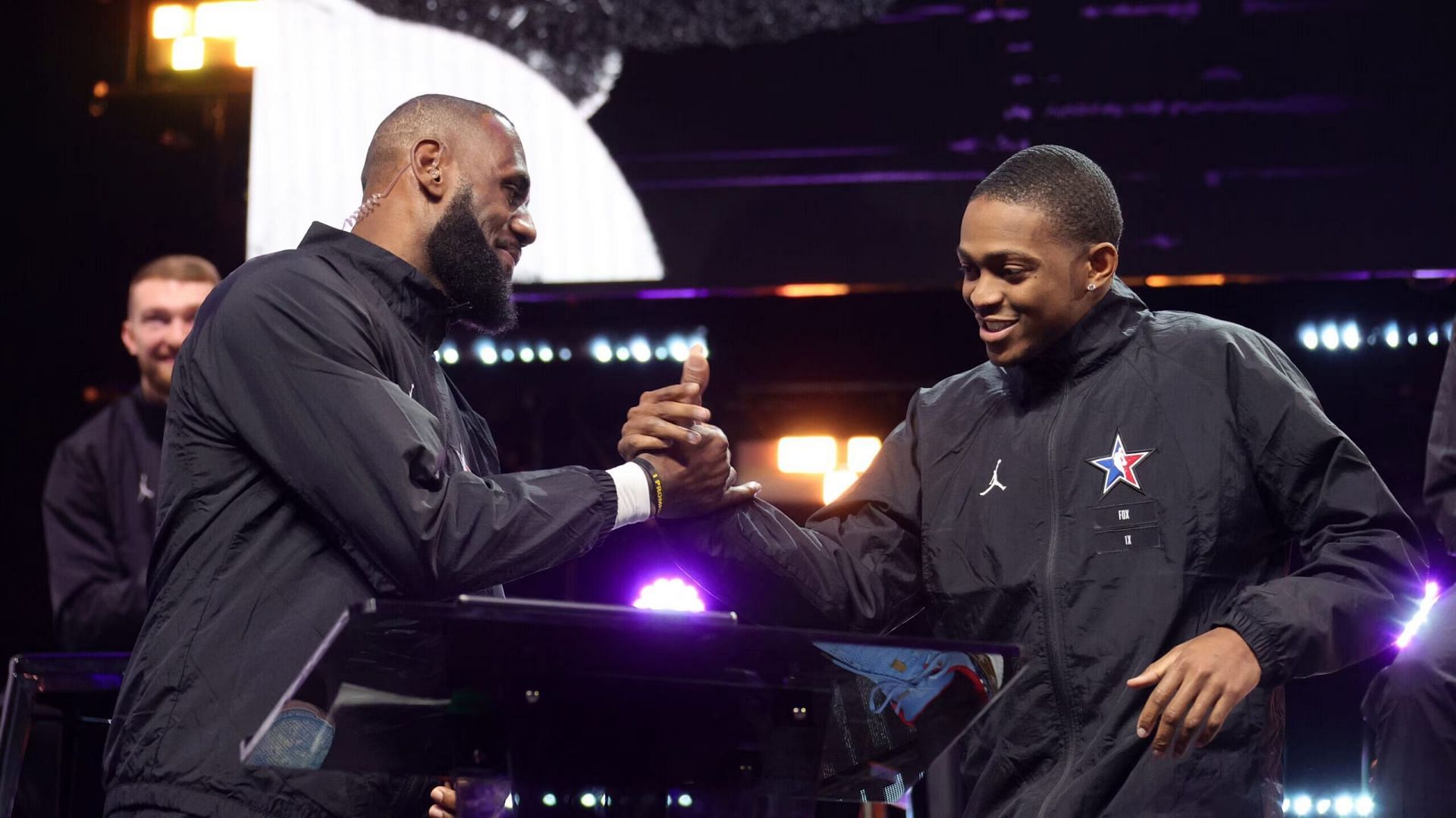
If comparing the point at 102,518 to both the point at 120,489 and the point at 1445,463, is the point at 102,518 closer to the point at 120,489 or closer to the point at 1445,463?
the point at 120,489

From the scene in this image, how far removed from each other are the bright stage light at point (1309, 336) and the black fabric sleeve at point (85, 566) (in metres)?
3.94

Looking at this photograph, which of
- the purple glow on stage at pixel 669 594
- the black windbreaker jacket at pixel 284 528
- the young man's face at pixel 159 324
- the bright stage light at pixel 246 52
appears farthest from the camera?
the bright stage light at pixel 246 52

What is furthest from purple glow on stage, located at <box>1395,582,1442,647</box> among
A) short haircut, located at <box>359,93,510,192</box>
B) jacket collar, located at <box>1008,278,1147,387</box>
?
short haircut, located at <box>359,93,510,192</box>

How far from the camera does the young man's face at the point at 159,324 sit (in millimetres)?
4715

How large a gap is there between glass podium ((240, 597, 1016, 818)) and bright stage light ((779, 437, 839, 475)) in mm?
3611

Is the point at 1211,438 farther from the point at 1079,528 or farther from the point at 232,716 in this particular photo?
the point at 232,716

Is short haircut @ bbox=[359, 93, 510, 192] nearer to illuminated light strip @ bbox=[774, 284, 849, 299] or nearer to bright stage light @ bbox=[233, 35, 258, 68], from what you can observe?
illuminated light strip @ bbox=[774, 284, 849, 299]

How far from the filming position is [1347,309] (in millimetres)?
5059

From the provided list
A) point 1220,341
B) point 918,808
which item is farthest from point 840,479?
point 1220,341

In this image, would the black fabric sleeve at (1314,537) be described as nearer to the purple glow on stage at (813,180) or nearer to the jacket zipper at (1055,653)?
the jacket zipper at (1055,653)

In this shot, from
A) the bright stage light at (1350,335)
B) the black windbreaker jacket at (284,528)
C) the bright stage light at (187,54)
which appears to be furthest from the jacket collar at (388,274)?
the bright stage light at (1350,335)

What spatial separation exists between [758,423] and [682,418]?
3118mm

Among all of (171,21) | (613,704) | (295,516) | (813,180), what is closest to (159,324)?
(171,21)

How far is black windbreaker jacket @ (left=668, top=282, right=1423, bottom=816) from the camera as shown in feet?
7.57
